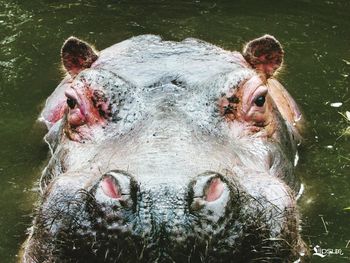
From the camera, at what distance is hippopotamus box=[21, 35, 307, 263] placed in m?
3.46

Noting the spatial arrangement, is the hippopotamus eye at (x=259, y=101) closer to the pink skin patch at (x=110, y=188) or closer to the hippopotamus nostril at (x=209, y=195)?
the hippopotamus nostril at (x=209, y=195)

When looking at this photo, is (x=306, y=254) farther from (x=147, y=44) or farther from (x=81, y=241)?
(x=147, y=44)

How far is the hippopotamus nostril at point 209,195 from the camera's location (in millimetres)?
3434

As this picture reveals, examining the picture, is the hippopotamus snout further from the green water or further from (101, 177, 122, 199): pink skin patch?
the green water

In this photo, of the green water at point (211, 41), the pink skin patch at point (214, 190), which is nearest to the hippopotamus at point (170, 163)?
the pink skin patch at point (214, 190)

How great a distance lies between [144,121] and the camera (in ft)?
15.2

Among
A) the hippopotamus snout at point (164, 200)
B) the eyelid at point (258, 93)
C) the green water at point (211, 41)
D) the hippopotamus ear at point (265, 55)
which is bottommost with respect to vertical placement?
the green water at point (211, 41)

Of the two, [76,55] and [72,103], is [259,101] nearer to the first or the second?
[72,103]

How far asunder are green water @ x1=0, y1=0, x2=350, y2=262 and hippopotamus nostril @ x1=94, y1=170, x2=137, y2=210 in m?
2.16

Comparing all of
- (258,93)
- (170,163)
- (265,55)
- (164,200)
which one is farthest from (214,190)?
(265,55)

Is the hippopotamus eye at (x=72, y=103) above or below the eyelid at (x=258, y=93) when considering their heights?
below

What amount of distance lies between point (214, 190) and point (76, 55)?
3046mm

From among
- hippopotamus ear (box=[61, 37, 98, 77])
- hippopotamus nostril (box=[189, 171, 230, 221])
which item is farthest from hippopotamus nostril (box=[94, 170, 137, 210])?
hippopotamus ear (box=[61, 37, 98, 77])

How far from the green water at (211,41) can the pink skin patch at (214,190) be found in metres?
2.06
